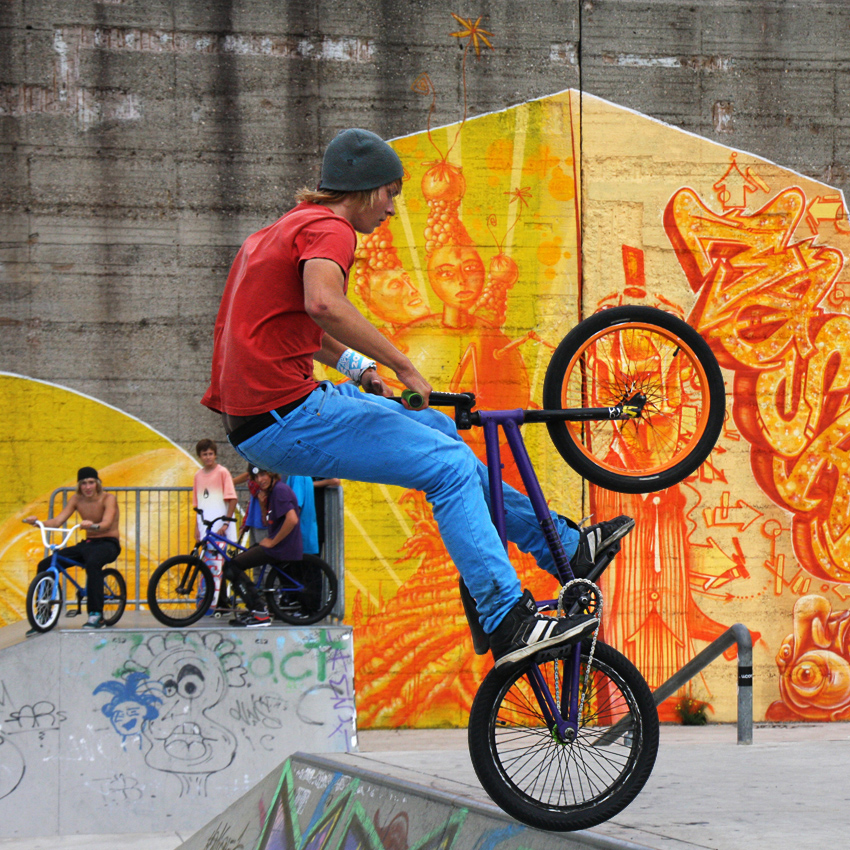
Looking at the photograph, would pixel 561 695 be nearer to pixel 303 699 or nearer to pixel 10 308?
pixel 303 699

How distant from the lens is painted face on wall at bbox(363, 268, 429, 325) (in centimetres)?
1023

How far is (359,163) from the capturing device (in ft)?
10.5

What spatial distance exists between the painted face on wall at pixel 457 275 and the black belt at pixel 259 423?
7.22 meters

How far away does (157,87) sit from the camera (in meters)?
10.1

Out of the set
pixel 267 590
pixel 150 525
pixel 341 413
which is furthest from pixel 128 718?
pixel 341 413

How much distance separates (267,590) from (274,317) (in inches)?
200

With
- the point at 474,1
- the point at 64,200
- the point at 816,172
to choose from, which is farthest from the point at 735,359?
the point at 64,200

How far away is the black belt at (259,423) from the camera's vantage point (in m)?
3.14

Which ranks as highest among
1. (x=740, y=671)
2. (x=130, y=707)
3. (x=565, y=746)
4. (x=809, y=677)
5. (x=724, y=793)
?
(x=565, y=746)

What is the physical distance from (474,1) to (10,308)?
576 centimetres

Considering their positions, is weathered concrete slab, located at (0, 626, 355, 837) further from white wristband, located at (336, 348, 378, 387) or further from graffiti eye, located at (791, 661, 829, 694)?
graffiti eye, located at (791, 661, 829, 694)

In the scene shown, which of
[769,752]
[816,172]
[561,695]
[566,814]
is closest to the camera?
[566,814]

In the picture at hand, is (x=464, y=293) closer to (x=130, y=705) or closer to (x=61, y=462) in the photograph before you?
(x=61, y=462)

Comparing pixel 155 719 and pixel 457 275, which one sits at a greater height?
pixel 457 275
